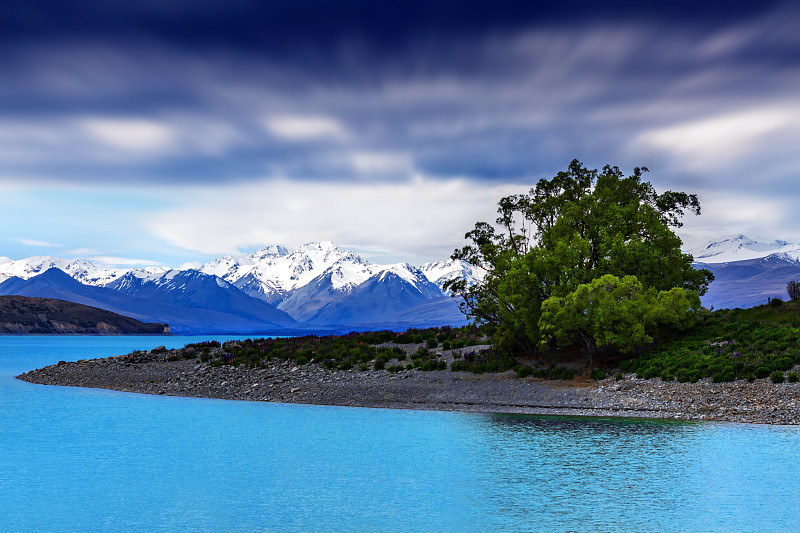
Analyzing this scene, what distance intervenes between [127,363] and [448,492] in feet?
193

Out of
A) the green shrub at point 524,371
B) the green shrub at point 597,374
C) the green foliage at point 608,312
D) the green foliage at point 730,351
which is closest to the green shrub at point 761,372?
the green foliage at point 730,351

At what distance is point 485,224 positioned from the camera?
6300cm

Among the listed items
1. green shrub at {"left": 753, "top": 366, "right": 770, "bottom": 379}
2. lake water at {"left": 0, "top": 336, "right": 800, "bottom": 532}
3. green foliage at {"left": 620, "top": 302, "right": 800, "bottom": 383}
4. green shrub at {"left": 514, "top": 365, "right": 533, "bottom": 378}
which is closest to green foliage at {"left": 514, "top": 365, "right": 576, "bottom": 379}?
green shrub at {"left": 514, "top": 365, "right": 533, "bottom": 378}

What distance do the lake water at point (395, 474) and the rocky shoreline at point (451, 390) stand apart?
12.6 ft

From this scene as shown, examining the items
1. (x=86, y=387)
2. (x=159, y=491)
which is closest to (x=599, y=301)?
(x=159, y=491)

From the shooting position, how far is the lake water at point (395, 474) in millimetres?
20078

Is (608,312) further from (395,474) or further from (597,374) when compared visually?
(395,474)

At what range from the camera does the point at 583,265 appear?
57156 millimetres

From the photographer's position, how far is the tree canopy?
51.1 m

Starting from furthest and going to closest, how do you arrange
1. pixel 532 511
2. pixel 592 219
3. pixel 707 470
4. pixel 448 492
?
pixel 592 219 → pixel 707 470 → pixel 448 492 → pixel 532 511

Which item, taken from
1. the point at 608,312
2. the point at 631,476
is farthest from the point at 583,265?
the point at 631,476

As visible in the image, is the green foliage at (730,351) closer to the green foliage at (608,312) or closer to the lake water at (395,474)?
the green foliage at (608,312)

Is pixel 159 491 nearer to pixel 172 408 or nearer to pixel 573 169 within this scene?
pixel 172 408

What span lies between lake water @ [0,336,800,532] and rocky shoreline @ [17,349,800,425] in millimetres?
3831
